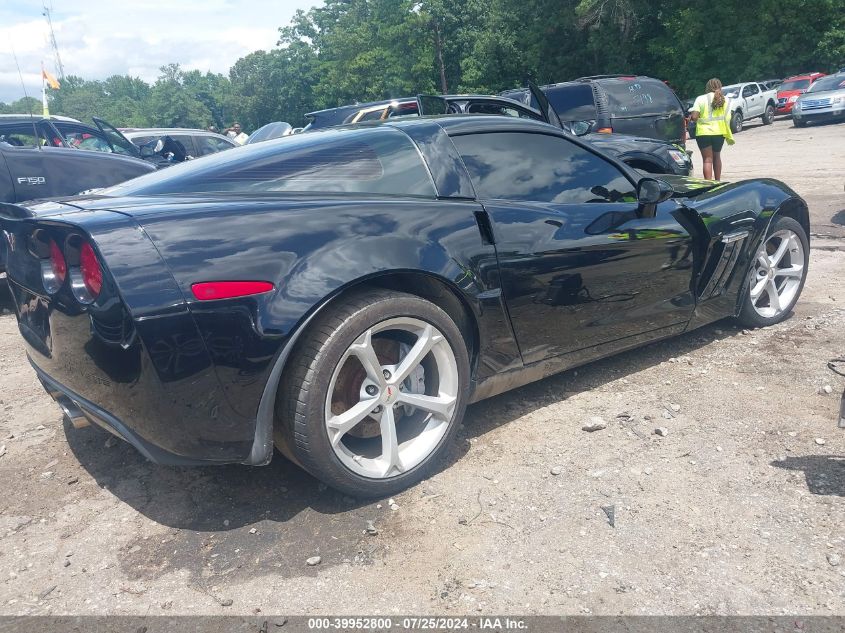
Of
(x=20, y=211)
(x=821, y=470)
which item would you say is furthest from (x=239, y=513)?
(x=821, y=470)

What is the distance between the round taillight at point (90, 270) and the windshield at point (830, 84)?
26.0 metres

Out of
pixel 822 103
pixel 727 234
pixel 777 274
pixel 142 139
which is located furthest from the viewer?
pixel 822 103

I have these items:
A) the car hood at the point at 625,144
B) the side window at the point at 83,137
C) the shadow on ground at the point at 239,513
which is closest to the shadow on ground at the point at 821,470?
the shadow on ground at the point at 239,513

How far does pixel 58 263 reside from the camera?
2.43 m

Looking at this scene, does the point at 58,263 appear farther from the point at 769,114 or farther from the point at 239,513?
the point at 769,114

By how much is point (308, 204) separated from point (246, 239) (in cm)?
31

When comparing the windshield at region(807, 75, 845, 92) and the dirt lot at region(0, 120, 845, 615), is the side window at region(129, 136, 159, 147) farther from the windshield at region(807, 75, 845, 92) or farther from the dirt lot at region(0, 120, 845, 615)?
the windshield at region(807, 75, 845, 92)

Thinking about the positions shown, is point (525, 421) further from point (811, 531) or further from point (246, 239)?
point (246, 239)

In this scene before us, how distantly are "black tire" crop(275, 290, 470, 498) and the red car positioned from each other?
3023 centimetres

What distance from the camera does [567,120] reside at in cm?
1044

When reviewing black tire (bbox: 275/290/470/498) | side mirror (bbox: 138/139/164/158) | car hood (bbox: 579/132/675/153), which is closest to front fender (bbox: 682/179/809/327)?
black tire (bbox: 275/290/470/498)

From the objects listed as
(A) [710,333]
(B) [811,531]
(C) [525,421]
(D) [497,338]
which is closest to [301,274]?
(D) [497,338]

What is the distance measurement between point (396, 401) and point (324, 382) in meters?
0.38

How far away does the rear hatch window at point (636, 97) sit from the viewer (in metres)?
10.5
